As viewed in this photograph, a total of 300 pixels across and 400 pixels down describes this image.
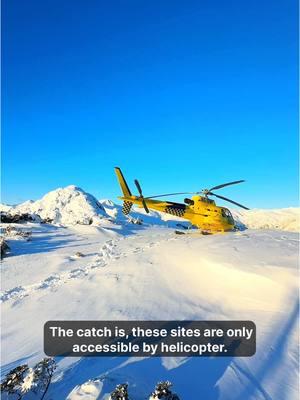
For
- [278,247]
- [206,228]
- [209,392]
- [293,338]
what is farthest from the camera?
[206,228]

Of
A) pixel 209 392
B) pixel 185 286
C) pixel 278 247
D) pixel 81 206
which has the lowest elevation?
pixel 209 392

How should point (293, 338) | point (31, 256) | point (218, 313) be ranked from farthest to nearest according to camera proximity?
point (31, 256) < point (218, 313) < point (293, 338)

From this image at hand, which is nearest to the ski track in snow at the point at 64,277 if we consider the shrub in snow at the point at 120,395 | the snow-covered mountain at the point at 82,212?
the shrub in snow at the point at 120,395

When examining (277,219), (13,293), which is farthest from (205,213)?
(277,219)

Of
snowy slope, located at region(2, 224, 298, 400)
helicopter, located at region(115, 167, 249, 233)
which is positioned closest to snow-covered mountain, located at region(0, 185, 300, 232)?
helicopter, located at region(115, 167, 249, 233)

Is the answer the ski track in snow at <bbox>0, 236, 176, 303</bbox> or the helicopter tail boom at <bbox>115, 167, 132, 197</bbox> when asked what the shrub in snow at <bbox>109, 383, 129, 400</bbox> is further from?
the helicopter tail boom at <bbox>115, 167, 132, 197</bbox>

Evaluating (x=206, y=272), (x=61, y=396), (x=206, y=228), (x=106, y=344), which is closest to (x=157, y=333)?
(x=106, y=344)

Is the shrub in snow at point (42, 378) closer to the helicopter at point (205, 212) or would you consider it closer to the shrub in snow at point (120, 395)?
the shrub in snow at point (120, 395)

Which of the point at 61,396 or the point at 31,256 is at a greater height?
the point at 31,256

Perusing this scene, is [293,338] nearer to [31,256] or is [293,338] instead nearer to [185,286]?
[185,286]
